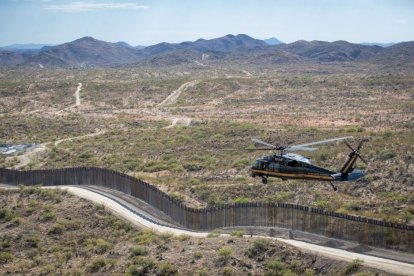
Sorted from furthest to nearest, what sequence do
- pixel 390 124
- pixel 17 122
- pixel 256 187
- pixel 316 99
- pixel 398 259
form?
pixel 316 99, pixel 17 122, pixel 390 124, pixel 256 187, pixel 398 259

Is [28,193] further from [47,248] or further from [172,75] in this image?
[172,75]

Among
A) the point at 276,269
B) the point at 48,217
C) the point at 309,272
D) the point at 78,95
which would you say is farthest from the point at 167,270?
the point at 78,95

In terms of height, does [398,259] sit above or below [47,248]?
above

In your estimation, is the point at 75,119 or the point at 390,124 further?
the point at 75,119

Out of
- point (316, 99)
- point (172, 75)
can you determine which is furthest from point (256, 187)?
point (172, 75)

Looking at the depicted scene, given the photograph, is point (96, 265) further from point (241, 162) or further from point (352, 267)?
point (241, 162)

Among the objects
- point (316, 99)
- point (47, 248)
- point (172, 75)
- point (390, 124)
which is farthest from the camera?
point (172, 75)
